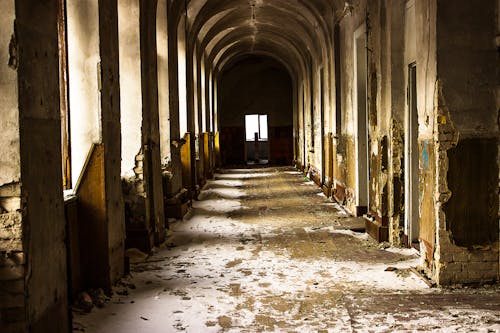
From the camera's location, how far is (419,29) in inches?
244

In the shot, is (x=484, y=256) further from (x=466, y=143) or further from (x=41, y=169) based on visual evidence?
(x=41, y=169)

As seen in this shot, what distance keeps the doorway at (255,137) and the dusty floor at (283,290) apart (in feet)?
69.8

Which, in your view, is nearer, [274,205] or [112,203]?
[112,203]

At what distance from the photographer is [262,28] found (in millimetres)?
19953

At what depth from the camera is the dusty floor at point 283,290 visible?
4.82m

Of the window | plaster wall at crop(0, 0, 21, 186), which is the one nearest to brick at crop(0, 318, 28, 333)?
plaster wall at crop(0, 0, 21, 186)

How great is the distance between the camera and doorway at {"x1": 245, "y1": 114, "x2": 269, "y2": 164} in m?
31.1

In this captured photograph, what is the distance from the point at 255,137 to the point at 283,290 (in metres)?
25.4

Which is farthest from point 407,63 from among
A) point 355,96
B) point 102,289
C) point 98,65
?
point 102,289

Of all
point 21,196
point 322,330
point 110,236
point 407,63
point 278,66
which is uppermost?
point 278,66

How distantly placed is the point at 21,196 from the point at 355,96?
26.4 ft

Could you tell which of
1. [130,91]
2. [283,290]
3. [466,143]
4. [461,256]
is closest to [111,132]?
[130,91]

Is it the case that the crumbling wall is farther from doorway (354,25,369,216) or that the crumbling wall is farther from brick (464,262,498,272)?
doorway (354,25,369,216)

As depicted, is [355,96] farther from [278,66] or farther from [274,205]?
[278,66]
